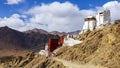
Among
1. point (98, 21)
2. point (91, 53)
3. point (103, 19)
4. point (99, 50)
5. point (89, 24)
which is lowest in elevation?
point (91, 53)

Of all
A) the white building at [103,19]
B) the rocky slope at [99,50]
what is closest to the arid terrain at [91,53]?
the rocky slope at [99,50]

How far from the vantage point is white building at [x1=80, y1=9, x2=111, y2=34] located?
98338 millimetres

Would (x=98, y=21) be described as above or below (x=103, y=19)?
below

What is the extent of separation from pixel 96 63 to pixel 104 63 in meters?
2.50

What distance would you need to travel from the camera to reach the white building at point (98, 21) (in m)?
98.3

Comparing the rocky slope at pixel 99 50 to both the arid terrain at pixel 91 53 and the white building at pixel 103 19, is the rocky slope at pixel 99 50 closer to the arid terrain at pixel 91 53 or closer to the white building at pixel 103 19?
the arid terrain at pixel 91 53

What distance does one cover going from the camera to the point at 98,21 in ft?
330

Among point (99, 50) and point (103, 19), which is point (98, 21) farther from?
point (99, 50)

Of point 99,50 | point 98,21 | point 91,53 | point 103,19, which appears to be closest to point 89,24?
point 98,21

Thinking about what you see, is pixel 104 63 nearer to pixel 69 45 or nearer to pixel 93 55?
pixel 93 55

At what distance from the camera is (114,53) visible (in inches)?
2980

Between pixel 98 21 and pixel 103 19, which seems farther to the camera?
pixel 98 21

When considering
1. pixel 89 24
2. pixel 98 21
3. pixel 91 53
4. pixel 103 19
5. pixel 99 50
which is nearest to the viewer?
pixel 99 50

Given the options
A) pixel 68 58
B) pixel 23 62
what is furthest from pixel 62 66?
pixel 23 62
